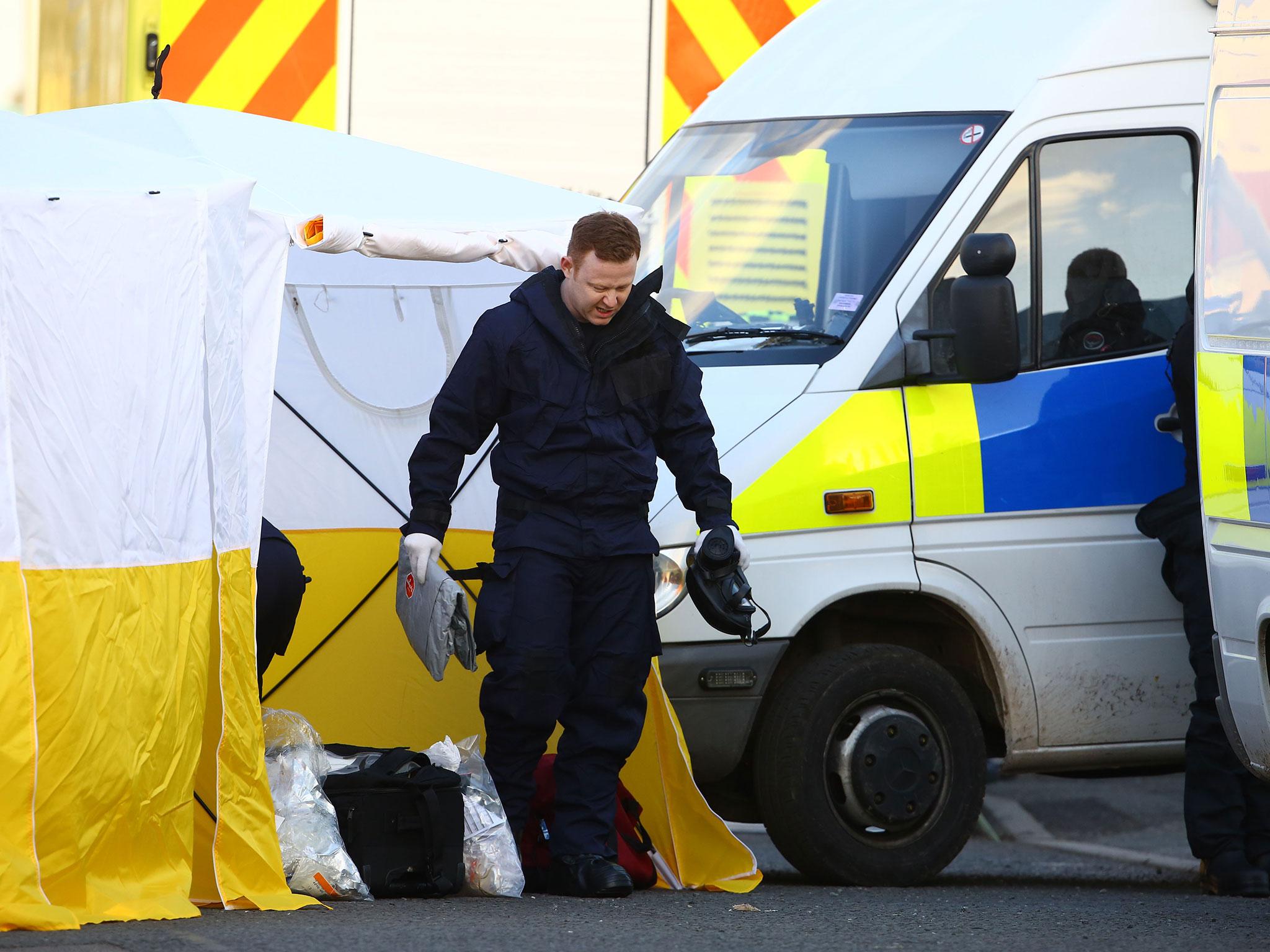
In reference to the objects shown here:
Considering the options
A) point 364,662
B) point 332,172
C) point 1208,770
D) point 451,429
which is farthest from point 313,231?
point 1208,770

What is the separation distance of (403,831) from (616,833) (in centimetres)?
66

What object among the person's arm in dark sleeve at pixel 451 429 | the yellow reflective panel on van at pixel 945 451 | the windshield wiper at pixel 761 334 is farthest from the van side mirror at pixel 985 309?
the person's arm in dark sleeve at pixel 451 429

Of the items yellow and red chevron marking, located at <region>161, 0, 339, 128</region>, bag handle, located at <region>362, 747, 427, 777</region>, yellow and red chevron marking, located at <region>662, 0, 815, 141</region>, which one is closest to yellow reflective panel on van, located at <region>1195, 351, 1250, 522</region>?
yellow and red chevron marking, located at <region>662, 0, 815, 141</region>

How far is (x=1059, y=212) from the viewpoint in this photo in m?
6.10

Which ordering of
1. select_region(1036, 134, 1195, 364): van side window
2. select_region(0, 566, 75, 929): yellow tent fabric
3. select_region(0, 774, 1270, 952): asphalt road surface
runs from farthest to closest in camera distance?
select_region(1036, 134, 1195, 364): van side window < select_region(0, 774, 1270, 952): asphalt road surface < select_region(0, 566, 75, 929): yellow tent fabric

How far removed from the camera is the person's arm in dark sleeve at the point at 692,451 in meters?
5.39

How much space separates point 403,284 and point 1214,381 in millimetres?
2861

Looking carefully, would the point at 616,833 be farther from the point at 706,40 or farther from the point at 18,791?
the point at 706,40

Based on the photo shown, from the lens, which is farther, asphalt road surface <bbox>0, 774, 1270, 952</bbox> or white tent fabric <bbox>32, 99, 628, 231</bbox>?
white tent fabric <bbox>32, 99, 628, 231</bbox>

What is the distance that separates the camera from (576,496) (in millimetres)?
5363

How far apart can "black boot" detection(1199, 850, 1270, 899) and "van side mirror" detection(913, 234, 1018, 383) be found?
1598 mm

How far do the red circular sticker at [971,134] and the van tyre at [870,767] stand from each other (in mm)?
1557

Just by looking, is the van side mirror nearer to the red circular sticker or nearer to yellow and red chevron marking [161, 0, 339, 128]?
the red circular sticker

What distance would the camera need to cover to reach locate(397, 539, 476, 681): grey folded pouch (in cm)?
529
